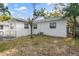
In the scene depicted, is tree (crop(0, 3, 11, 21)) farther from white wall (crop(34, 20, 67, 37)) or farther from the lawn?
white wall (crop(34, 20, 67, 37))

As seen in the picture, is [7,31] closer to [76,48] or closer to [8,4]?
[8,4]

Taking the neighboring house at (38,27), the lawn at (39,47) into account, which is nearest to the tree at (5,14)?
the neighboring house at (38,27)

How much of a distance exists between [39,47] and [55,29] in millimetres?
307

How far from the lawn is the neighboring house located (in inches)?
3.0

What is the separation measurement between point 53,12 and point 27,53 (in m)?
0.62

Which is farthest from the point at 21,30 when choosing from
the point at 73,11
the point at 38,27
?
the point at 73,11

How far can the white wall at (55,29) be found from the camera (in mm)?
2446

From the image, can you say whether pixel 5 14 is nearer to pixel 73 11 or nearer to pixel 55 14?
pixel 55 14

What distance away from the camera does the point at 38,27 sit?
2.46 meters

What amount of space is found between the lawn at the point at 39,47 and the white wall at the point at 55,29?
6 centimetres

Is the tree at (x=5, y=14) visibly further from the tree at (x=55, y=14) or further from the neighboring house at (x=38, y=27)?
the tree at (x=55, y=14)

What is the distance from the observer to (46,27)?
2475mm

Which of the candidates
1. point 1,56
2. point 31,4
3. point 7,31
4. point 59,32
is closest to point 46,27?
point 59,32

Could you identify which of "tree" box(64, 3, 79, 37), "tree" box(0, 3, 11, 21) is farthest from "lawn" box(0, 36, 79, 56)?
"tree" box(0, 3, 11, 21)
